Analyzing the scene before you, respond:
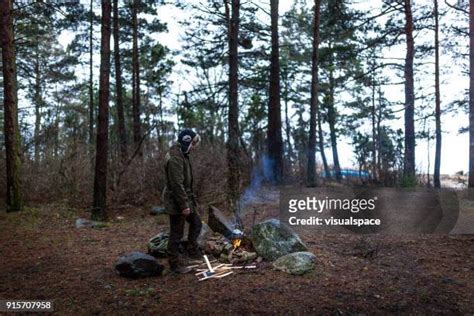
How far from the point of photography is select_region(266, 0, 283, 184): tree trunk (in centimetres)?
1560

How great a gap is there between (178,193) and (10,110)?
24.5 feet

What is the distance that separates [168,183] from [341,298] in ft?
8.86

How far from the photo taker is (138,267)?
5523mm

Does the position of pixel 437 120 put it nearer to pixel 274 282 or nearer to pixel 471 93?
pixel 471 93

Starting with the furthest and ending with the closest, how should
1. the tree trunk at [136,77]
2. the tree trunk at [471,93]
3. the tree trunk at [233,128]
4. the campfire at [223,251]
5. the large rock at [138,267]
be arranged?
the tree trunk at [136,77]
the tree trunk at [471,93]
the tree trunk at [233,128]
the campfire at [223,251]
the large rock at [138,267]

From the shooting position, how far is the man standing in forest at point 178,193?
5.59 meters

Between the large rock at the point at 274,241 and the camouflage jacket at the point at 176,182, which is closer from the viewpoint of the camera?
the camouflage jacket at the point at 176,182

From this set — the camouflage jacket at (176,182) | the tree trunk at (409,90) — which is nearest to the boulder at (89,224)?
the camouflage jacket at (176,182)

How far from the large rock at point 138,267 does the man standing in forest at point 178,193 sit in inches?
9.5

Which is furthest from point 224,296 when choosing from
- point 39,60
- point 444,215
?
point 39,60

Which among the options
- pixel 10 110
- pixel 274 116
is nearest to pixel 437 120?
pixel 274 116

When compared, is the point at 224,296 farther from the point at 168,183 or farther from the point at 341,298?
the point at 168,183

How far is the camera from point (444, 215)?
9148 millimetres

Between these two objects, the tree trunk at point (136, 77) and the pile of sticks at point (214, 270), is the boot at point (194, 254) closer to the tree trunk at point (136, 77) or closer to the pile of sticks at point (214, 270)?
the pile of sticks at point (214, 270)
